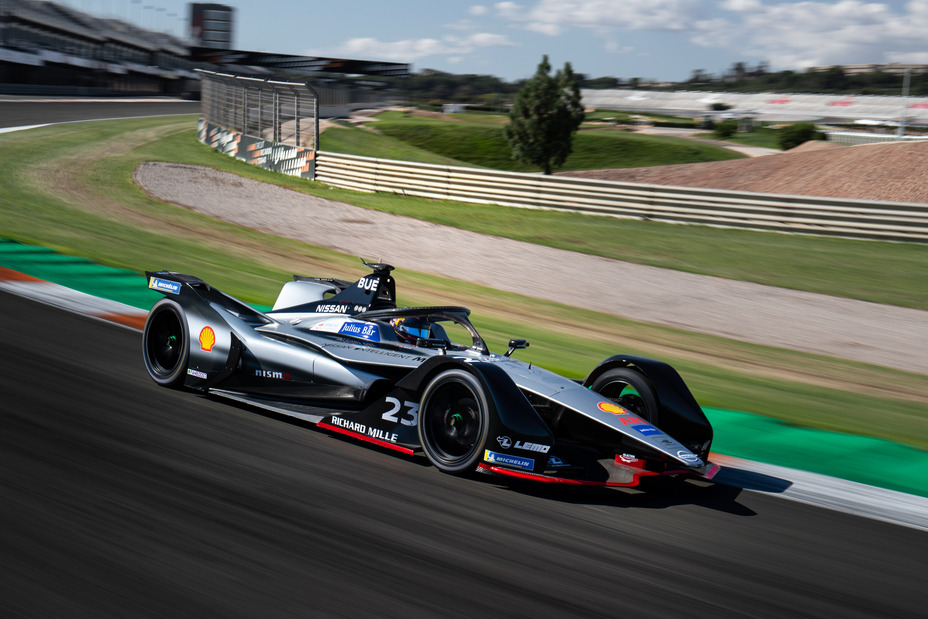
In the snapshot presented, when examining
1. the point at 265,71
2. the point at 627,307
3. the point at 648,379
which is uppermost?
the point at 265,71

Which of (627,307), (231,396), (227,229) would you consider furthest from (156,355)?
(227,229)

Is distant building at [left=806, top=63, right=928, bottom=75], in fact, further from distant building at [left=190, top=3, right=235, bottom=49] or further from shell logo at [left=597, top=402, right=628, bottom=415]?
shell logo at [left=597, top=402, right=628, bottom=415]

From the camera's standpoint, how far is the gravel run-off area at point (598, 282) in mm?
12227

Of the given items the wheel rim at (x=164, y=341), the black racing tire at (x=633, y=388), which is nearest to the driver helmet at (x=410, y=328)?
the black racing tire at (x=633, y=388)

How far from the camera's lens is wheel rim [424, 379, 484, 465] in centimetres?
537

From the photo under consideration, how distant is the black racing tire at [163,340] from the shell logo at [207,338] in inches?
8.6

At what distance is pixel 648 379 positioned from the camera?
19.7ft

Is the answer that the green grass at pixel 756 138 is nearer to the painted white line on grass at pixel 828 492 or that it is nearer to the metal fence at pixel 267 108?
the metal fence at pixel 267 108

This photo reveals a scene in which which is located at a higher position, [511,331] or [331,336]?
[331,336]

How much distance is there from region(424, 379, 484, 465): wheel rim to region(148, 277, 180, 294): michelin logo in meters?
2.74

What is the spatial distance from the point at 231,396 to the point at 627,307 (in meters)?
8.26

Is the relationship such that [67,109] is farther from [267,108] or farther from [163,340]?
[163,340]

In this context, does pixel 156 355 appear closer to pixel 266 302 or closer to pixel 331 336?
pixel 331 336

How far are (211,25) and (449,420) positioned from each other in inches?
5729
